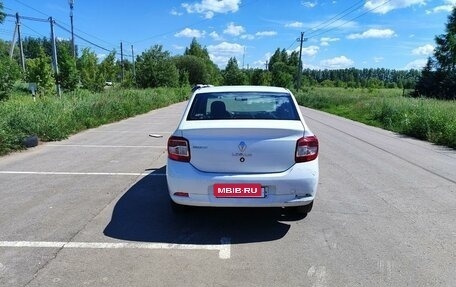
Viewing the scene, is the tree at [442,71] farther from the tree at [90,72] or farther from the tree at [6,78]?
the tree at [6,78]

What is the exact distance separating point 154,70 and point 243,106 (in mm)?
46618

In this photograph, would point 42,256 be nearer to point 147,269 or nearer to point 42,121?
point 147,269

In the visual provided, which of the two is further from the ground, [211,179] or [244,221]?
[211,179]

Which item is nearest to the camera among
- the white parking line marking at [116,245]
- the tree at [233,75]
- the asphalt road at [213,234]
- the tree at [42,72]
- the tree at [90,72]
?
the asphalt road at [213,234]

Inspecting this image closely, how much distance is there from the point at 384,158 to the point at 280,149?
251 inches

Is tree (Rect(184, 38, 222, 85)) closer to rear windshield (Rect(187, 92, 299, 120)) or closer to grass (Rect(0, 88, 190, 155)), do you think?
grass (Rect(0, 88, 190, 155))

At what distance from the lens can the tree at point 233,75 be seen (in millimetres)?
91387

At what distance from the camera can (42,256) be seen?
3.76 m

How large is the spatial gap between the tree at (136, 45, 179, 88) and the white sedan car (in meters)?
46.9

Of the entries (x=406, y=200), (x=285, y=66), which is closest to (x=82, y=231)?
(x=406, y=200)

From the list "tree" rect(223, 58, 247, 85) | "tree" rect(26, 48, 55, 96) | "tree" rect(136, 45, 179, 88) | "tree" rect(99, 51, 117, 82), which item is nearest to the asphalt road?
"tree" rect(26, 48, 55, 96)

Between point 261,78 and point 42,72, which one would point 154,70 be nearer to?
→ point 42,72

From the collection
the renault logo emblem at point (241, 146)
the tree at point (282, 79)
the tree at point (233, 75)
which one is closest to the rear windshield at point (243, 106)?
the renault logo emblem at point (241, 146)

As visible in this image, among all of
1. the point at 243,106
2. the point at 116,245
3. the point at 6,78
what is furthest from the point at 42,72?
the point at 116,245
